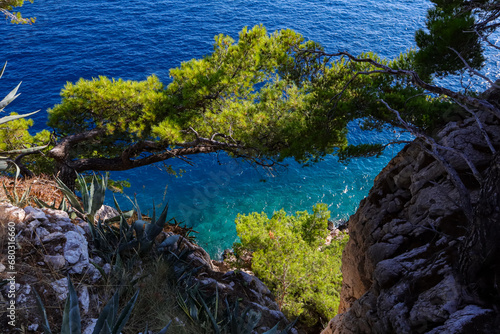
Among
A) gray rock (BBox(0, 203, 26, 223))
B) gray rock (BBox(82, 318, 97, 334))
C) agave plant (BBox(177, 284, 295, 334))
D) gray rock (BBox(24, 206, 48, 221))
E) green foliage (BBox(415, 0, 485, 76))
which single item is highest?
green foliage (BBox(415, 0, 485, 76))

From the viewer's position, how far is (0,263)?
356 cm

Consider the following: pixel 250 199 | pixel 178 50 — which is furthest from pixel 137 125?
pixel 178 50

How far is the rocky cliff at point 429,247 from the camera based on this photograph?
337cm

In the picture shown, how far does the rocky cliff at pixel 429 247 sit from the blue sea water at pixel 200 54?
9.87m

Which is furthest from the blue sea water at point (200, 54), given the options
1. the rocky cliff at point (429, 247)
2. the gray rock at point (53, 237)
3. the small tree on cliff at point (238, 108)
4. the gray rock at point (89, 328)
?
the gray rock at point (89, 328)

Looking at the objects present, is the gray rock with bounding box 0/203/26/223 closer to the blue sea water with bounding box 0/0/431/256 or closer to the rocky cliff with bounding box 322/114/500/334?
the rocky cliff with bounding box 322/114/500/334

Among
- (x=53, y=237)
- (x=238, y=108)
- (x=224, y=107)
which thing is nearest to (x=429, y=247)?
(x=53, y=237)

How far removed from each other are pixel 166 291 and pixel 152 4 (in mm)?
34659

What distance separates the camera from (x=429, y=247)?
4547 millimetres

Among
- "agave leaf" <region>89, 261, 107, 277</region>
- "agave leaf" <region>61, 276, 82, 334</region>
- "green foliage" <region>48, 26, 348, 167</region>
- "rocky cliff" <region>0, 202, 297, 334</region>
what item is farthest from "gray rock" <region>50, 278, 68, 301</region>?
"green foliage" <region>48, 26, 348, 167</region>

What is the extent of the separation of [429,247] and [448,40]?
349 cm

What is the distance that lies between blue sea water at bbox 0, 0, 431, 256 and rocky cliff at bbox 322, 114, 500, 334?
9.87 meters

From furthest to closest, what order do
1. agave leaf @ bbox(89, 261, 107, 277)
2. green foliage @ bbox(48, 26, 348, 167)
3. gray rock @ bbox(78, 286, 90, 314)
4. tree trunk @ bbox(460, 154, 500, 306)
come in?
green foliage @ bbox(48, 26, 348, 167) → agave leaf @ bbox(89, 261, 107, 277) → gray rock @ bbox(78, 286, 90, 314) → tree trunk @ bbox(460, 154, 500, 306)

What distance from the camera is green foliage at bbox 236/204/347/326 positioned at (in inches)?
357
